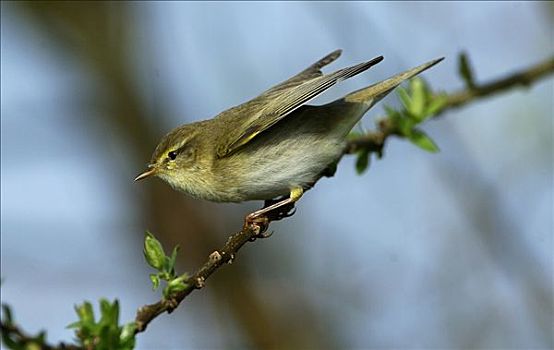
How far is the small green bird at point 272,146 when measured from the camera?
16.6 feet

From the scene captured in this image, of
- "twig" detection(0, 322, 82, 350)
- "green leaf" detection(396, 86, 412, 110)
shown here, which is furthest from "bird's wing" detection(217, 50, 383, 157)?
"twig" detection(0, 322, 82, 350)

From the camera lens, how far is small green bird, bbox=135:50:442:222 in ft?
16.6

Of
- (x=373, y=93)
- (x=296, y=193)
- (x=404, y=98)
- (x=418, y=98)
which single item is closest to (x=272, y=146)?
(x=296, y=193)

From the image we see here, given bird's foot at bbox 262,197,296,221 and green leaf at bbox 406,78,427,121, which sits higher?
green leaf at bbox 406,78,427,121

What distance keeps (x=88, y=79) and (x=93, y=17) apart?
0.82 metres

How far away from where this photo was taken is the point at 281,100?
5188mm

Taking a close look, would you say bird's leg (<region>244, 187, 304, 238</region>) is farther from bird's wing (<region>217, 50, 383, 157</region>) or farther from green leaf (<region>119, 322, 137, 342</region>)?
green leaf (<region>119, 322, 137, 342</region>)

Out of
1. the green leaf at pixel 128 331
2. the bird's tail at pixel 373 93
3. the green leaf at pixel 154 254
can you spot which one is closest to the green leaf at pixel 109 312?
the green leaf at pixel 128 331

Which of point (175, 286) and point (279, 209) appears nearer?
point (175, 286)

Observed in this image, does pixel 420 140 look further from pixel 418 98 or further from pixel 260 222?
pixel 260 222

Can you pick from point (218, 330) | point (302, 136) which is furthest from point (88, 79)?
point (302, 136)

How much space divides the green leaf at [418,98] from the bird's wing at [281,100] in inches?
33.9

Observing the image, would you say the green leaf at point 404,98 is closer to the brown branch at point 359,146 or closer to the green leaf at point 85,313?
the brown branch at point 359,146

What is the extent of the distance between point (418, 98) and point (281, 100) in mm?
1699
